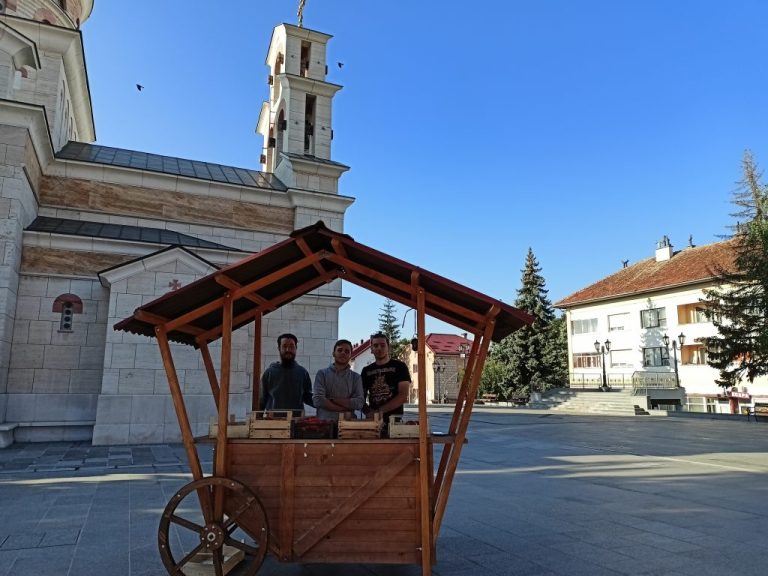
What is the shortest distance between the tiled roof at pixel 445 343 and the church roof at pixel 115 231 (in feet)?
163

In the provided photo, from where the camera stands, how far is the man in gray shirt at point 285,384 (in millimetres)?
6254

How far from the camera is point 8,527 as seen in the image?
5996 millimetres

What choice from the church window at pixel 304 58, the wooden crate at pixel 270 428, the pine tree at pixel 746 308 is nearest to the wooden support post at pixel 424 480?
the wooden crate at pixel 270 428

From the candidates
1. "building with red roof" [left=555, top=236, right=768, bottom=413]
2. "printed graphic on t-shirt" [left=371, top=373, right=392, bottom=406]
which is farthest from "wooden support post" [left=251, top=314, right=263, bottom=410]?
"building with red roof" [left=555, top=236, right=768, bottom=413]

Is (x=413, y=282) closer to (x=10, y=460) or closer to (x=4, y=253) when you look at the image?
(x=10, y=460)

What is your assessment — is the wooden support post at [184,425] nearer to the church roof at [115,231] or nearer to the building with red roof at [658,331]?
the church roof at [115,231]

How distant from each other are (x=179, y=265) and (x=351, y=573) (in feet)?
38.2

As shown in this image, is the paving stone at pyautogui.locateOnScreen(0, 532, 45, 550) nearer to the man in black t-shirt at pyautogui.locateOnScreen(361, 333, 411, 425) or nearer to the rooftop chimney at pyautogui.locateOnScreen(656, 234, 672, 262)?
the man in black t-shirt at pyautogui.locateOnScreen(361, 333, 411, 425)

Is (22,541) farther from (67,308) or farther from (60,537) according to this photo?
(67,308)

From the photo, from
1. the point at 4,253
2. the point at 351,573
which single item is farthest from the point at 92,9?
the point at 351,573

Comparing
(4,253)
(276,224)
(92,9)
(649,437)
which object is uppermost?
(92,9)

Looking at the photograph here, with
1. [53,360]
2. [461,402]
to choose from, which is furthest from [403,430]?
[53,360]

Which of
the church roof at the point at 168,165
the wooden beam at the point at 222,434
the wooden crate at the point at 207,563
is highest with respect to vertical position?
the church roof at the point at 168,165

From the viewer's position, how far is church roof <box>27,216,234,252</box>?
14.9 meters
